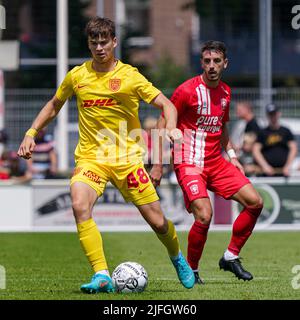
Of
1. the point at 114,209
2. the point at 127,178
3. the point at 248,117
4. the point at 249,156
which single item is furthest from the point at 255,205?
the point at 249,156

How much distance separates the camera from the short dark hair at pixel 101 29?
8.61 metres

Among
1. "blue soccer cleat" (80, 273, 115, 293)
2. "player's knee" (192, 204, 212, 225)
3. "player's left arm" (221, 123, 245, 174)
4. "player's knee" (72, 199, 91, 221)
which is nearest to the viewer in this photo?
"blue soccer cleat" (80, 273, 115, 293)

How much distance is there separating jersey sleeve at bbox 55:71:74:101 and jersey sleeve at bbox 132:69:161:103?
580 mm

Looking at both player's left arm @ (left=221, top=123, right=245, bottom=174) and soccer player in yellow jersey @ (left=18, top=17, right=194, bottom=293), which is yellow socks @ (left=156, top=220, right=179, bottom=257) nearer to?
soccer player in yellow jersey @ (left=18, top=17, right=194, bottom=293)

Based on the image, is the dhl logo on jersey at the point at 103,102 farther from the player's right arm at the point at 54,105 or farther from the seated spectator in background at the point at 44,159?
the seated spectator in background at the point at 44,159


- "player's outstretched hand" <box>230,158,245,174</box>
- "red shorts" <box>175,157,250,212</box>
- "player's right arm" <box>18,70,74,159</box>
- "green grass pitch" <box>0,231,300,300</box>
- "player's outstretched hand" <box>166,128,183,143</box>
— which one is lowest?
"green grass pitch" <box>0,231,300,300</box>

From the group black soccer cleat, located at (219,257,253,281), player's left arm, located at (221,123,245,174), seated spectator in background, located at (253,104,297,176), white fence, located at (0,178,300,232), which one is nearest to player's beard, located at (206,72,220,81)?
player's left arm, located at (221,123,245,174)

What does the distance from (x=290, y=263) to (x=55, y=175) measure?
794 cm

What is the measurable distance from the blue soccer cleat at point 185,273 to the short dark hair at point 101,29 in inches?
81.8

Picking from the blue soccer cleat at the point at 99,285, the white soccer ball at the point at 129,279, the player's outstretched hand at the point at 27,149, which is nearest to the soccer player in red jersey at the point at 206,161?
the white soccer ball at the point at 129,279

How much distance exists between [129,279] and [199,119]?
1.95 m

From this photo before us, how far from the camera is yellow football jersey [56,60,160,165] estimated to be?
876cm

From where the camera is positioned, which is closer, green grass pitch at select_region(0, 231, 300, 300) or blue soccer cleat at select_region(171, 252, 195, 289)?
green grass pitch at select_region(0, 231, 300, 300)

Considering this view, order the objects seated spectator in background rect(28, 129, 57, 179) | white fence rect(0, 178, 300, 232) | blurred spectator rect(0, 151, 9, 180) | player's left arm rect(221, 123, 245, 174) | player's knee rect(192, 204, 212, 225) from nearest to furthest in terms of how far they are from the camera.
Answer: player's knee rect(192, 204, 212, 225), player's left arm rect(221, 123, 245, 174), white fence rect(0, 178, 300, 232), blurred spectator rect(0, 151, 9, 180), seated spectator in background rect(28, 129, 57, 179)
